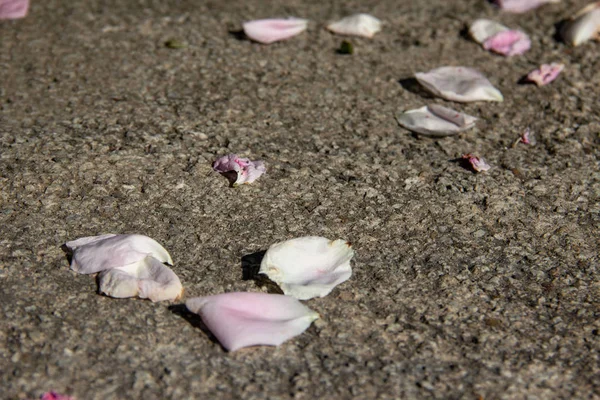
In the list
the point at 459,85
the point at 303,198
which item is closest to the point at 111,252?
the point at 303,198

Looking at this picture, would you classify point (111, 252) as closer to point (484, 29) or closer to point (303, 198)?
point (303, 198)

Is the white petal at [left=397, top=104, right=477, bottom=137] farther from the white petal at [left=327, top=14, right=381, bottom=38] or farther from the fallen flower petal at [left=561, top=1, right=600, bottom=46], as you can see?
the fallen flower petal at [left=561, top=1, right=600, bottom=46]

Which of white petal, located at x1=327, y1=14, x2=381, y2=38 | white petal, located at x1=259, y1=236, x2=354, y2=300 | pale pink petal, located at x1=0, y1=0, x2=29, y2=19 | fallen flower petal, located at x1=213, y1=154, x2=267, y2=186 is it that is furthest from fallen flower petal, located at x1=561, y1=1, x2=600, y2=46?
pale pink petal, located at x1=0, y1=0, x2=29, y2=19

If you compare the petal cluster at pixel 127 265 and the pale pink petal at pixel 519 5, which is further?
the pale pink petal at pixel 519 5

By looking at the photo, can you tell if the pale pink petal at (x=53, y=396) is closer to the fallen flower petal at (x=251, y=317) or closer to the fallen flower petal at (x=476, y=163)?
the fallen flower petal at (x=251, y=317)

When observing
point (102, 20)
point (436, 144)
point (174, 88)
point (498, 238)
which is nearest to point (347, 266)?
point (498, 238)

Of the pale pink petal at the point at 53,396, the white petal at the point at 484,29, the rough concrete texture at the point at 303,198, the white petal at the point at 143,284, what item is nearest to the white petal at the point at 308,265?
the rough concrete texture at the point at 303,198
